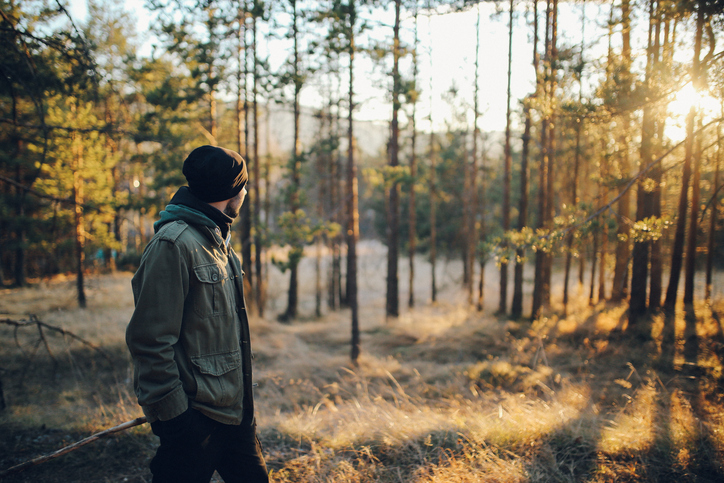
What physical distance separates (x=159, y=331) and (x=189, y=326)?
190mm

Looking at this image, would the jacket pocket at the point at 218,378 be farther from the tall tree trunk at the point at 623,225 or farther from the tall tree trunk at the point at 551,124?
the tall tree trunk at the point at 623,225

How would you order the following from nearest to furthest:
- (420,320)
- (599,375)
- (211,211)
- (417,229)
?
(211,211) < (599,375) < (420,320) < (417,229)

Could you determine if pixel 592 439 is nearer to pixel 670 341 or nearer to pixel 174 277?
pixel 174 277

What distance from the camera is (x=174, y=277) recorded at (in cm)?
163

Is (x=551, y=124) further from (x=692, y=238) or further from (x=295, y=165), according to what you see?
(x=295, y=165)

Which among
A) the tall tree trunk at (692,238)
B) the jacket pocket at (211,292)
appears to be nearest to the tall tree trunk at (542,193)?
the tall tree trunk at (692,238)

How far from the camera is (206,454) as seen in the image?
179 centimetres

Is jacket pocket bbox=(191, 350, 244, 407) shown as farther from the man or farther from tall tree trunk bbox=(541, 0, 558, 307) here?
tall tree trunk bbox=(541, 0, 558, 307)

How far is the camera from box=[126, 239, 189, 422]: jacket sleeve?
1.54m

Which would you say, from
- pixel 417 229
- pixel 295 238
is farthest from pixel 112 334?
pixel 417 229

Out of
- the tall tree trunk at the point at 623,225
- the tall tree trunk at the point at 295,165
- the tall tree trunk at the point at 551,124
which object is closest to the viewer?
the tall tree trunk at the point at 551,124

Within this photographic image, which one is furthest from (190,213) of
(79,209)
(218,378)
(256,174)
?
(79,209)

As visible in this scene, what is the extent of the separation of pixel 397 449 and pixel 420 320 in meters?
10.8

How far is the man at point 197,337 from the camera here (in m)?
1.58
